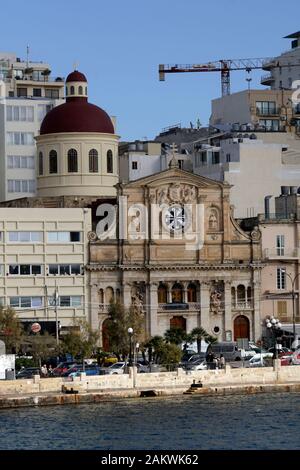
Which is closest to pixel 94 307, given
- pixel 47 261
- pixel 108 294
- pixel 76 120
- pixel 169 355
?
pixel 108 294

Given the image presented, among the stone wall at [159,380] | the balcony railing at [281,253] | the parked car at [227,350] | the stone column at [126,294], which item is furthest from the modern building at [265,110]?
the stone wall at [159,380]

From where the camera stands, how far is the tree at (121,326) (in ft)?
392

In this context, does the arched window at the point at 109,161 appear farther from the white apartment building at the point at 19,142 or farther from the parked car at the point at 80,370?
the parked car at the point at 80,370

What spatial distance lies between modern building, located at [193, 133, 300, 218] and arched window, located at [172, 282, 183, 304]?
11.9 meters

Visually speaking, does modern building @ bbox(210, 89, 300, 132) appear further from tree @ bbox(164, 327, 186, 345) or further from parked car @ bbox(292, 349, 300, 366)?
parked car @ bbox(292, 349, 300, 366)

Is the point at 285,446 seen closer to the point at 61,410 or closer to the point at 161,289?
the point at 61,410

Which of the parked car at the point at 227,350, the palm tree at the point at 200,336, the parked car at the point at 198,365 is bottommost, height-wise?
the parked car at the point at 198,365

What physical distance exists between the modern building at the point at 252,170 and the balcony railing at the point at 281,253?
8780 millimetres

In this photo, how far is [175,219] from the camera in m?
132

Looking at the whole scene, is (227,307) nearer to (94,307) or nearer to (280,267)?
(280,267)

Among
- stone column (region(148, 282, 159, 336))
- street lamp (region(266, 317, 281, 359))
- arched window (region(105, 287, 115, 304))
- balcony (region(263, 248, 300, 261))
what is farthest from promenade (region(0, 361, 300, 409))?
balcony (region(263, 248, 300, 261))

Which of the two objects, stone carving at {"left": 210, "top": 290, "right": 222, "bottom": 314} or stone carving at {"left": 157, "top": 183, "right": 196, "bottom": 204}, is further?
stone carving at {"left": 210, "top": 290, "right": 222, "bottom": 314}

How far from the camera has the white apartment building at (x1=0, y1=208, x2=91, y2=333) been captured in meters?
128

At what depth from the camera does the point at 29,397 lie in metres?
96.5
